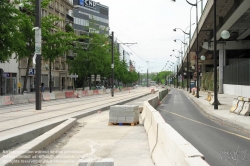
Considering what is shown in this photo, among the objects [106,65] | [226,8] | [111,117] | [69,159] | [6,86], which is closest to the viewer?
[69,159]

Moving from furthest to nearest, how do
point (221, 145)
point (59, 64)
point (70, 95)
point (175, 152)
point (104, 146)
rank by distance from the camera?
point (59, 64) → point (70, 95) → point (221, 145) → point (104, 146) → point (175, 152)

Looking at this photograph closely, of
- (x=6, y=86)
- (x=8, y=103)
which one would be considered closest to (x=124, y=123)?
(x=8, y=103)

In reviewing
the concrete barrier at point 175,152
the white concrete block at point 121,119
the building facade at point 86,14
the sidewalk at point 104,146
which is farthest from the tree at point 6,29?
the building facade at point 86,14

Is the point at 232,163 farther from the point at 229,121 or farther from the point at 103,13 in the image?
the point at 103,13

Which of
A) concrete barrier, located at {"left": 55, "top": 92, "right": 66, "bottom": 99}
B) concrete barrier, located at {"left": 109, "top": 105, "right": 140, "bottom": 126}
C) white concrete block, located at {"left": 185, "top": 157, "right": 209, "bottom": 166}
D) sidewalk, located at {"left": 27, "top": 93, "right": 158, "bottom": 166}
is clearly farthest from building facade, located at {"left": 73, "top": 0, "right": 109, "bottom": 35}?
white concrete block, located at {"left": 185, "top": 157, "right": 209, "bottom": 166}

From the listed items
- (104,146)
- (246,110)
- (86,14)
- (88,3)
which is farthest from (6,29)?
(88,3)

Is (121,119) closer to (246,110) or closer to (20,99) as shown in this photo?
(246,110)

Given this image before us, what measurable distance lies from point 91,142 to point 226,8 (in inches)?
926

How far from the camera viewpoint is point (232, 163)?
7355mm

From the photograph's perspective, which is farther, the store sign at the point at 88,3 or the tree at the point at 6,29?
the store sign at the point at 88,3

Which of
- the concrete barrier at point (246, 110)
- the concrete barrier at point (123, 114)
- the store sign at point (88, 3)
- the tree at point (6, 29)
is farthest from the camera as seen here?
the store sign at point (88, 3)

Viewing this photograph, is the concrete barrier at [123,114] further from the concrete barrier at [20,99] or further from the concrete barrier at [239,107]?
the concrete barrier at [20,99]

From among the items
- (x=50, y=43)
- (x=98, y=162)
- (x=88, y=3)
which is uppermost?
(x=88, y=3)

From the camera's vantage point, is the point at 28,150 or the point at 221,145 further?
the point at 221,145
